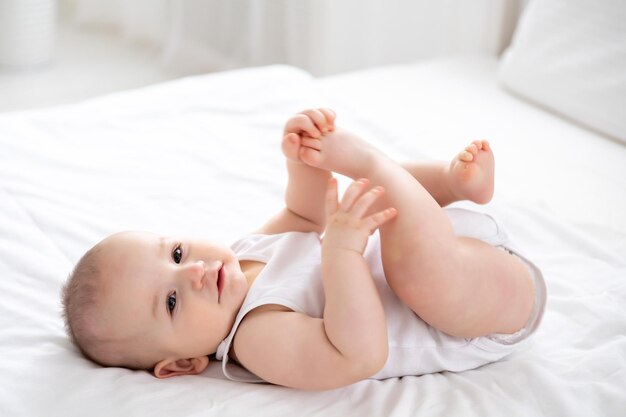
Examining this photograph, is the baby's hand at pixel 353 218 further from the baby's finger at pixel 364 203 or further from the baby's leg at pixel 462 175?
the baby's leg at pixel 462 175

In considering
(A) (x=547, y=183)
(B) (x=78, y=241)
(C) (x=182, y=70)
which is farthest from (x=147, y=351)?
(C) (x=182, y=70)

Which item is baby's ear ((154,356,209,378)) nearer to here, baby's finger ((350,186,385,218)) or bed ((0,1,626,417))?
bed ((0,1,626,417))

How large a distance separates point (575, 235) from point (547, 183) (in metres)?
0.26

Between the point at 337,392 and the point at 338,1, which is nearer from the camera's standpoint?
the point at 337,392

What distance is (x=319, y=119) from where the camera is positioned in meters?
1.36

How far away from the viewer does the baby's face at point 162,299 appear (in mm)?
1236

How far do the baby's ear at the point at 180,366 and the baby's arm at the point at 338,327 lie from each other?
102 millimetres

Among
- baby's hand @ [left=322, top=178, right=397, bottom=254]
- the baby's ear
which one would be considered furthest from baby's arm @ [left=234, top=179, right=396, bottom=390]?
the baby's ear

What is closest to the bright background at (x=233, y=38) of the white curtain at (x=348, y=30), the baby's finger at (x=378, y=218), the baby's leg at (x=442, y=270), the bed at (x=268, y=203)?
the white curtain at (x=348, y=30)

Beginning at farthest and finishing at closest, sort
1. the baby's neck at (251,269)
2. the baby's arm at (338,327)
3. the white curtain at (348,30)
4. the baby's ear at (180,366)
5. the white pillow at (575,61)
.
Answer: the white curtain at (348,30), the white pillow at (575,61), the baby's neck at (251,269), the baby's ear at (180,366), the baby's arm at (338,327)

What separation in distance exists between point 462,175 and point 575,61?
94cm

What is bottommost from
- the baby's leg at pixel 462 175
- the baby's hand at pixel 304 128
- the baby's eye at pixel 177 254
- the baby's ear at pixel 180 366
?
the baby's ear at pixel 180 366

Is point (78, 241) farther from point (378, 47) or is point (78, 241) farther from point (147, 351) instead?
point (378, 47)

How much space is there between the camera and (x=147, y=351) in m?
1.26
